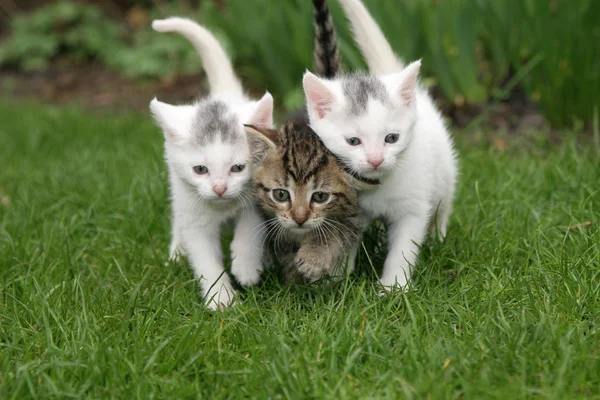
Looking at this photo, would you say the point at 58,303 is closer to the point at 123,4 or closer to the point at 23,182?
A: the point at 23,182

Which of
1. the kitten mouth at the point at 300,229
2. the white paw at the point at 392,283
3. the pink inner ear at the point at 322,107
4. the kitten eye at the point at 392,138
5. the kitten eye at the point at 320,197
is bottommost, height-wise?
the white paw at the point at 392,283

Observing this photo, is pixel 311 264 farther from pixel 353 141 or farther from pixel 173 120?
pixel 173 120

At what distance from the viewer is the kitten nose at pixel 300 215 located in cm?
284

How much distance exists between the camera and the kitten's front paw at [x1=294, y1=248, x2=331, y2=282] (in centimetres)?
299

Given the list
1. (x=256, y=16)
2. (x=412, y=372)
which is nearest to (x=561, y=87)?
(x=256, y=16)

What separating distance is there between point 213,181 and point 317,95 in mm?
540

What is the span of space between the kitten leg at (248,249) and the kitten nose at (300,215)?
10.9 inches

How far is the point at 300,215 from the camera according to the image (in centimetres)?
284

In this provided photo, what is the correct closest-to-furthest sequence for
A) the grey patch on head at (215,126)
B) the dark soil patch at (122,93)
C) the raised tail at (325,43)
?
the grey patch on head at (215,126), the raised tail at (325,43), the dark soil patch at (122,93)

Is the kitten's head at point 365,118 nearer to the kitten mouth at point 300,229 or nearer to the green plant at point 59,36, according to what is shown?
the kitten mouth at point 300,229

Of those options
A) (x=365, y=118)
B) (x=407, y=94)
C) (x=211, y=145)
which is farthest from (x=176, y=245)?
(x=407, y=94)

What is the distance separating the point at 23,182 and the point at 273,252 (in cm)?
243

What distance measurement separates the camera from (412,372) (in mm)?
2326

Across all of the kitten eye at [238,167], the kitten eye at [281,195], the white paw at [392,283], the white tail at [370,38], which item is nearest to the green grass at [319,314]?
the white paw at [392,283]
